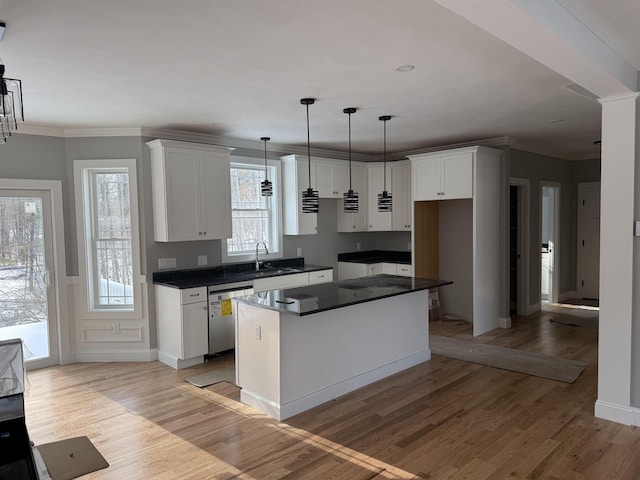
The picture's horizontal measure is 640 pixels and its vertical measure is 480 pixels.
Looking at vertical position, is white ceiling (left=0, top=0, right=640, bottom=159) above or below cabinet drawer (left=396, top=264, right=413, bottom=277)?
above

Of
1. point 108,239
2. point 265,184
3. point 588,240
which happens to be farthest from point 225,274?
point 588,240

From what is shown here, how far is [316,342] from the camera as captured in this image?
382 centimetres

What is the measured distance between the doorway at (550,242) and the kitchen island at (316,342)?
434 centimetres

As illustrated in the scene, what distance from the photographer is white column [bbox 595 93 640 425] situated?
3.24m

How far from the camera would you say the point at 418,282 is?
15.2ft

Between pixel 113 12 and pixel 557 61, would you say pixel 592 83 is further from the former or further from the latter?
pixel 113 12

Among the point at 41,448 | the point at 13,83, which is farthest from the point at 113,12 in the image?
the point at 41,448

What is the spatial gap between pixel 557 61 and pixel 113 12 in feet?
7.51

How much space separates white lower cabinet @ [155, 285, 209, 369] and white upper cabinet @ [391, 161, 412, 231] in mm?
3264

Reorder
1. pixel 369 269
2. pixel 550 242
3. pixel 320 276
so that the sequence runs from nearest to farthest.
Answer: pixel 320 276, pixel 369 269, pixel 550 242

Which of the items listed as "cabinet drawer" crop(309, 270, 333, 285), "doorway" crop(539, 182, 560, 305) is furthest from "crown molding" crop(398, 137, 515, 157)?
"cabinet drawer" crop(309, 270, 333, 285)

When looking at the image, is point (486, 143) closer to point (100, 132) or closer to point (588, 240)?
point (588, 240)

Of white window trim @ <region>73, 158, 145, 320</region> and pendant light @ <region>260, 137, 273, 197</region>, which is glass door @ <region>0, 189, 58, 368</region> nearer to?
white window trim @ <region>73, 158, 145, 320</region>

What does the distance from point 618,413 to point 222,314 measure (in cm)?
373
